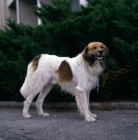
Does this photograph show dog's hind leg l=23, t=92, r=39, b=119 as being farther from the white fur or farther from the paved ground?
the paved ground

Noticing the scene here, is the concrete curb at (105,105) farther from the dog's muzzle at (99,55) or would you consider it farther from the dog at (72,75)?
the dog's muzzle at (99,55)

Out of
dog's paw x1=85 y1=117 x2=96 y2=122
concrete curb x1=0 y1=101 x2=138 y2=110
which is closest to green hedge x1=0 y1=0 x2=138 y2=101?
concrete curb x1=0 y1=101 x2=138 y2=110

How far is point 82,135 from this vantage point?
291 inches

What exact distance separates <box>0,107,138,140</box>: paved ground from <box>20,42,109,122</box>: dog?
12.8 inches

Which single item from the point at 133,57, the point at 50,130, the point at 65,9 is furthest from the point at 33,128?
the point at 65,9

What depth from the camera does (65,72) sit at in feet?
30.4

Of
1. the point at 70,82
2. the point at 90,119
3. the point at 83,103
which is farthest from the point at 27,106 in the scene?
the point at 90,119

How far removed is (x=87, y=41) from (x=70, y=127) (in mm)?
3155

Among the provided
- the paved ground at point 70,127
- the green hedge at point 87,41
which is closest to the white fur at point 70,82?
the paved ground at point 70,127

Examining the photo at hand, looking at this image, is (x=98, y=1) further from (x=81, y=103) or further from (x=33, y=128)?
(x=33, y=128)

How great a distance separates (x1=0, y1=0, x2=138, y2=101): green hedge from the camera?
1024cm

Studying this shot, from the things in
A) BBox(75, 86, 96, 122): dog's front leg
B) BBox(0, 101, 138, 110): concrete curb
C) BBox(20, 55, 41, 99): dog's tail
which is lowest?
BBox(0, 101, 138, 110): concrete curb

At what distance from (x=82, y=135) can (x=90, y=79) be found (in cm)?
183

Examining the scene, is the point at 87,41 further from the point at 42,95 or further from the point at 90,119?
the point at 90,119
